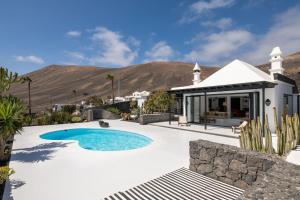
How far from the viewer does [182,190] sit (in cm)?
534

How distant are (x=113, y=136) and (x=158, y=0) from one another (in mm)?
16693

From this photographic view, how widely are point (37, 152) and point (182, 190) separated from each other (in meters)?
8.14

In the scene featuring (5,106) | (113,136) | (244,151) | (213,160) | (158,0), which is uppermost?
(158,0)

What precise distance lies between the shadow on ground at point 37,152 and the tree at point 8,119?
688mm

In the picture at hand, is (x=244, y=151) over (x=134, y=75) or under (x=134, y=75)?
under

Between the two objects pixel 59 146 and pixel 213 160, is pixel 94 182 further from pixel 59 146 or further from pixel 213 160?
pixel 59 146

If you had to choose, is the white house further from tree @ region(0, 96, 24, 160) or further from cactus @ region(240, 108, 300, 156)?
tree @ region(0, 96, 24, 160)

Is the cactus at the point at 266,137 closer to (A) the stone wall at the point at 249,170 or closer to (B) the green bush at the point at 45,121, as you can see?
(A) the stone wall at the point at 249,170

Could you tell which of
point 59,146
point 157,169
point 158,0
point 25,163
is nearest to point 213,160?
point 157,169

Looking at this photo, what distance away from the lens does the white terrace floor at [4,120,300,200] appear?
5527mm

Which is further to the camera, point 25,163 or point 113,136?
point 113,136

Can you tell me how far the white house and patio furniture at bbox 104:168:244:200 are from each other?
7250 mm

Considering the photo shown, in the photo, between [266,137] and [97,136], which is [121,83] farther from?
[266,137]

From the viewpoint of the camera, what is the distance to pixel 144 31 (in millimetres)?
38500
